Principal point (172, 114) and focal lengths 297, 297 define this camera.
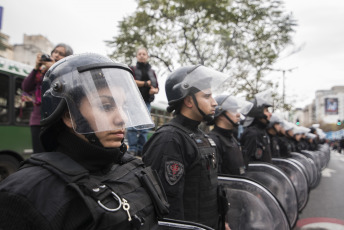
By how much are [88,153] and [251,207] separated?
225 centimetres

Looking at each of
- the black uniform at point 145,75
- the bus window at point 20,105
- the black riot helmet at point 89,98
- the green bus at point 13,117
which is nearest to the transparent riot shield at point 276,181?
the black uniform at point 145,75

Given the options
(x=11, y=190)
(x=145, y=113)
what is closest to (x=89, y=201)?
(x=11, y=190)

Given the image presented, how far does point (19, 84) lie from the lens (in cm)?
633

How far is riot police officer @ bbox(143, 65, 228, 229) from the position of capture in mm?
2262

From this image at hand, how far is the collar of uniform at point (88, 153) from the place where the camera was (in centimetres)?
138

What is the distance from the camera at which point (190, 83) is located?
295 centimetres

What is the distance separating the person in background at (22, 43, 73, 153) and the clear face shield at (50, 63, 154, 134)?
5.97 ft

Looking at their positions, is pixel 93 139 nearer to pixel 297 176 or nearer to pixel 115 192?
pixel 115 192

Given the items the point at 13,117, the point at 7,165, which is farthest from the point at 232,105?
the point at 13,117

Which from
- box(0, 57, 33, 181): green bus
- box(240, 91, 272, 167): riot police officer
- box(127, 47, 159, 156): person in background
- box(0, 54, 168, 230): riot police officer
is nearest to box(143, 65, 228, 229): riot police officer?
box(0, 54, 168, 230): riot police officer

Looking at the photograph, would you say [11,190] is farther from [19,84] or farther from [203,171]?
[19,84]

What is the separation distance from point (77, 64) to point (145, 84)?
3.17 meters

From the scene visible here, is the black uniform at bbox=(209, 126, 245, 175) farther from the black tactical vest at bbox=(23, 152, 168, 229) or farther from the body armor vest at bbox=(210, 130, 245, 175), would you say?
the black tactical vest at bbox=(23, 152, 168, 229)

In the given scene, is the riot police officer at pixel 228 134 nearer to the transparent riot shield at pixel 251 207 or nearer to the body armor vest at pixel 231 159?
the body armor vest at pixel 231 159
